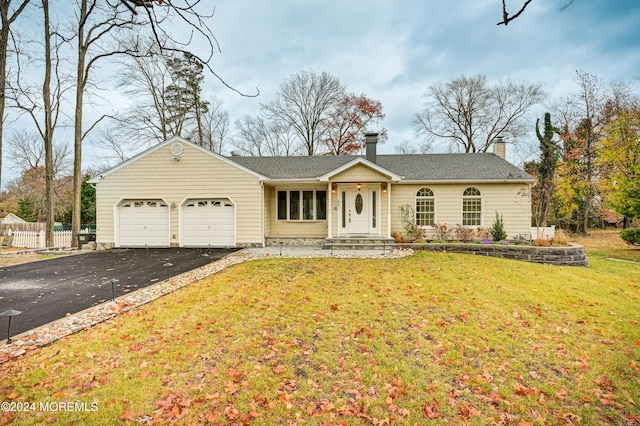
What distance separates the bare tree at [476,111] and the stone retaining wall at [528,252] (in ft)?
56.1

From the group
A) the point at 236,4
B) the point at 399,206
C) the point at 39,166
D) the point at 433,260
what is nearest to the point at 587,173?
the point at 399,206

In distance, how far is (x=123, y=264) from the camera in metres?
9.31

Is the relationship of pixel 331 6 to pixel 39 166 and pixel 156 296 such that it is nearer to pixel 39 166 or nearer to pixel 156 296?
pixel 156 296

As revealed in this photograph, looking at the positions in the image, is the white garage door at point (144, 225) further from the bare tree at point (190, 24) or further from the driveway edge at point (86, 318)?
the bare tree at point (190, 24)

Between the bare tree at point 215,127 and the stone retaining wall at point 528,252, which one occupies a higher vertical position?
the bare tree at point 215,127

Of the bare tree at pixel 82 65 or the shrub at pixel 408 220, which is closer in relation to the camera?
the shrub at pixel 408 220

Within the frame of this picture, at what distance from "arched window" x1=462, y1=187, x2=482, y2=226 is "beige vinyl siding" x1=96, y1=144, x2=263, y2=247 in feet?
30.2

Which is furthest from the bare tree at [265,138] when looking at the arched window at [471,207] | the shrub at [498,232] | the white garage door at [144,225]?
the shrub at [498,232]

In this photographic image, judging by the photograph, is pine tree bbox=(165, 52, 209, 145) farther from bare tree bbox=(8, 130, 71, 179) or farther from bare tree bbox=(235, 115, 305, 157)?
bare tree bbox=(8, 130, 71, 179)

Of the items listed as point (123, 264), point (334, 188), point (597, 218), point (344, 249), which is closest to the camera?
point (123, 264)

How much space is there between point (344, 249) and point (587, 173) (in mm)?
19335

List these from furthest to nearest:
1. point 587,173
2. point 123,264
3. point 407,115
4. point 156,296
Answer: point 407,115, point 587,173, point 123,264, point 156,296

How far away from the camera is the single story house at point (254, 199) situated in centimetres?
1284

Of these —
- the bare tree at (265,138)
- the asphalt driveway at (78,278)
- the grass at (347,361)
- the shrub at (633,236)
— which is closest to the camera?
the grass at (347,361)
